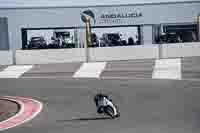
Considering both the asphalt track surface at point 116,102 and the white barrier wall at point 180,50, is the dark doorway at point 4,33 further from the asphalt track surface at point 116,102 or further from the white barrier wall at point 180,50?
the asphalt track surface at point 116,102

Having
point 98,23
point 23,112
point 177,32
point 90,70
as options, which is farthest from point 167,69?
point 98,23

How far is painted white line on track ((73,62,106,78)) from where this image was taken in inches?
1169

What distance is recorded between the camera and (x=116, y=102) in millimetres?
19781

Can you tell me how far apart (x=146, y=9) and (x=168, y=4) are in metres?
1.94

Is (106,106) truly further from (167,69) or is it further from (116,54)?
(116,54)

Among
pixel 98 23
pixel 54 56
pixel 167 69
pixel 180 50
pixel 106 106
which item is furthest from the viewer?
pixel 98 23

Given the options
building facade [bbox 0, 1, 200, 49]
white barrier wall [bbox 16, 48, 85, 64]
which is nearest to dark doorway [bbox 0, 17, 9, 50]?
building facade [bbox 0, 1, 200, 49]

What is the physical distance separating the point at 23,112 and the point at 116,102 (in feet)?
11.5

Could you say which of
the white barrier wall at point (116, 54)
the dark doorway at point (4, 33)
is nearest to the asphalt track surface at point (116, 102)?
the white barrier wall at point (116, 54)

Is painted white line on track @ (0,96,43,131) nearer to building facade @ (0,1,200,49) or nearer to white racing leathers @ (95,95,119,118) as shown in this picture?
white racing leathers @ (95,95,119,118)

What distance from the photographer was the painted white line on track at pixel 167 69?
28312 mm

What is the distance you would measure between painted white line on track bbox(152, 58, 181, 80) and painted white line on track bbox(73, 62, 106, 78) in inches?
114

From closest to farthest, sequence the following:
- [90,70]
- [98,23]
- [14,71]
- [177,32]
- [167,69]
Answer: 1. [167,69]
2. [90,70]
3. [14,71]
4. [177,32]
5. [98,23]

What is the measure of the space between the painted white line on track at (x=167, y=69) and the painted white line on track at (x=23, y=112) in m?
8.96
